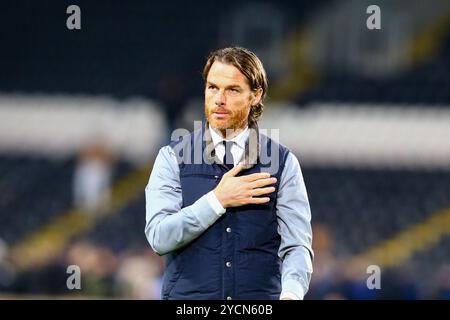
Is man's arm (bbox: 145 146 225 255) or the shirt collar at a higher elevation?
the shirt collar

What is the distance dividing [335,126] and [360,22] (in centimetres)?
104

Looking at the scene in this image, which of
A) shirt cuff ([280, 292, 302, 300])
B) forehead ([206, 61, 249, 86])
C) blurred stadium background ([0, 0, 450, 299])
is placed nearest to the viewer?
shirt cuff ([280, 292, 302, 300])

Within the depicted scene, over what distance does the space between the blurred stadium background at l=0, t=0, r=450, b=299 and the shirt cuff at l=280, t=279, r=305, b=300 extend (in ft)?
19.4

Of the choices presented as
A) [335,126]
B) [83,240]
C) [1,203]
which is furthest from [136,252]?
[335,126]

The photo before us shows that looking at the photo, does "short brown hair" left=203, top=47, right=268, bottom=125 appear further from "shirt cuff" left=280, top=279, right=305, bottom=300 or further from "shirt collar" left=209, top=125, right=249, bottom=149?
"shirt cuff" left=280, top=279, right=305, bottom=300

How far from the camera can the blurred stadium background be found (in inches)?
340

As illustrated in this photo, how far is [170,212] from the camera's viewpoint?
8.00 ft

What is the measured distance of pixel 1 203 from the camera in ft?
29.0

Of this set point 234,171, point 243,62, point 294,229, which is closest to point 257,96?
point 243,62

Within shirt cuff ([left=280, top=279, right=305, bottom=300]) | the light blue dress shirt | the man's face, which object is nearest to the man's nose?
the man's face

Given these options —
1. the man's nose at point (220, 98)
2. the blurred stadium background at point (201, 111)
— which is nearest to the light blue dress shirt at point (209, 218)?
the man's nose at point (220, 98)

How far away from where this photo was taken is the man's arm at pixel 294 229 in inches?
95.4

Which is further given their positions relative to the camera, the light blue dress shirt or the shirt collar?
the shirt collar

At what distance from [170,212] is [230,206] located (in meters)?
0.14
